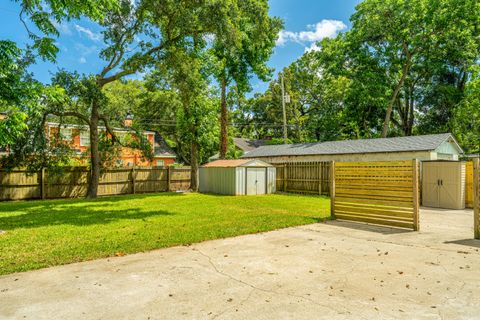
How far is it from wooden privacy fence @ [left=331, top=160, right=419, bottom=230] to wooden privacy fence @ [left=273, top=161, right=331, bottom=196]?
7.48 metres

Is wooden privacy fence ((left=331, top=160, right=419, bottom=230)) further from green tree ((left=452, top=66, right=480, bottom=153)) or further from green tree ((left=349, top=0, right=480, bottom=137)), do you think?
green tree ((left=349, top=0, right=480, bottom=137))

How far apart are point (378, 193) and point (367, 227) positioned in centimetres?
97

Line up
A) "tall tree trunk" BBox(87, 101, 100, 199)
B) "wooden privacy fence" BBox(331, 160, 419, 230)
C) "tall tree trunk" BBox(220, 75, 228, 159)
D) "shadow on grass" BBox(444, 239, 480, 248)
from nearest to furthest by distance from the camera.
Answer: "shadow on grass" BBox(444, 239, 480, 248) → "wooden privacy fence" BBox(331, 160, 419, 230) → "tall tree trunk" BBox(87, 101, 100, 199) → "tall tree trunk" BBox(220, 75, 228, 159)

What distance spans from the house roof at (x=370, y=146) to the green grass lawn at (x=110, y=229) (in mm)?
7541

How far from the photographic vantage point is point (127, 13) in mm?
14453

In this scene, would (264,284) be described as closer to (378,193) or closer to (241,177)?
(378,193)

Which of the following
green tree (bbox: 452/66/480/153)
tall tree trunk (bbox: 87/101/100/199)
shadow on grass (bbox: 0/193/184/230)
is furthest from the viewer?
green tree (bbox: 452/66/480/153)

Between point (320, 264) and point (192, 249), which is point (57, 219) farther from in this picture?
point (320, 264)

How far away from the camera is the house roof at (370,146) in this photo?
51.2 feet

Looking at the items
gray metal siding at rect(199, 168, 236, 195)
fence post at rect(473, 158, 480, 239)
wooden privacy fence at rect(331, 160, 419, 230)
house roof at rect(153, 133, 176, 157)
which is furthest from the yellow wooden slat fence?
house roof at rect(153, 133, 176, 157)

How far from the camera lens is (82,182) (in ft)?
55.2

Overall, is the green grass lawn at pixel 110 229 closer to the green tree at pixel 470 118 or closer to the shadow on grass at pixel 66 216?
the shadow on grass at pixel 66 216

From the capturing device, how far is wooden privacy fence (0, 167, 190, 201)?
1488 centimetres

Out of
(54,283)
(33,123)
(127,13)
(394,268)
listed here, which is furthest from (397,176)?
(33,123)
